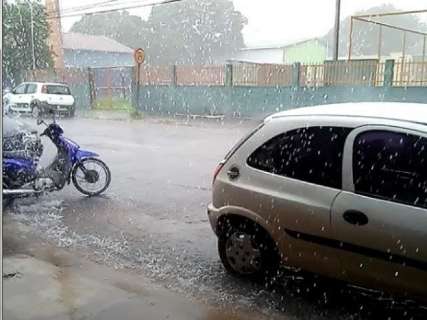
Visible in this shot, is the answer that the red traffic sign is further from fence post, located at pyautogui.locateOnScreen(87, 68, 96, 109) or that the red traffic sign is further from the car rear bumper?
the car rear bumper

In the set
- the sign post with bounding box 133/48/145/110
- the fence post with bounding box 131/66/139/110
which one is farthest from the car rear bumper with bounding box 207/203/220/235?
the fence post with bounding box 131/66/139/110

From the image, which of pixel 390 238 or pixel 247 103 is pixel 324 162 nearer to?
pixel 390 238

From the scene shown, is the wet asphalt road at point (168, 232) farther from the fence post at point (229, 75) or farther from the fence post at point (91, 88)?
the fence post at point (91, 88)

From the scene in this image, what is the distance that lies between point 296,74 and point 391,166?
41.1ft

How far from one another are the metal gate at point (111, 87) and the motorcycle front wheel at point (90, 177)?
15175mm

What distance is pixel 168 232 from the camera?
546 cm

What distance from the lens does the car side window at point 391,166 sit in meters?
3.16

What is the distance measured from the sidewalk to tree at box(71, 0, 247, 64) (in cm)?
1406

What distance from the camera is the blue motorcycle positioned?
6266mm

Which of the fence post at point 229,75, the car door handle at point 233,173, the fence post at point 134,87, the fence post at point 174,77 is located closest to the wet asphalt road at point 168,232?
the car door handle at point 233,173

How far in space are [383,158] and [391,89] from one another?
10046 mm

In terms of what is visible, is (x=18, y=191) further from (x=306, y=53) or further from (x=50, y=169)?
(x=306, y=53)

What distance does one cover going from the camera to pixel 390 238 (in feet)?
10.3

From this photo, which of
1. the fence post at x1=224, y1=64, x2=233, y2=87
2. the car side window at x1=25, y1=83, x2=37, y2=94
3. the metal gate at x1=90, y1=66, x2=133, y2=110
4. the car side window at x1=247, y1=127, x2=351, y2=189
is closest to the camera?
the car side window at x1=247, y1=127, x2=351, y2=189
